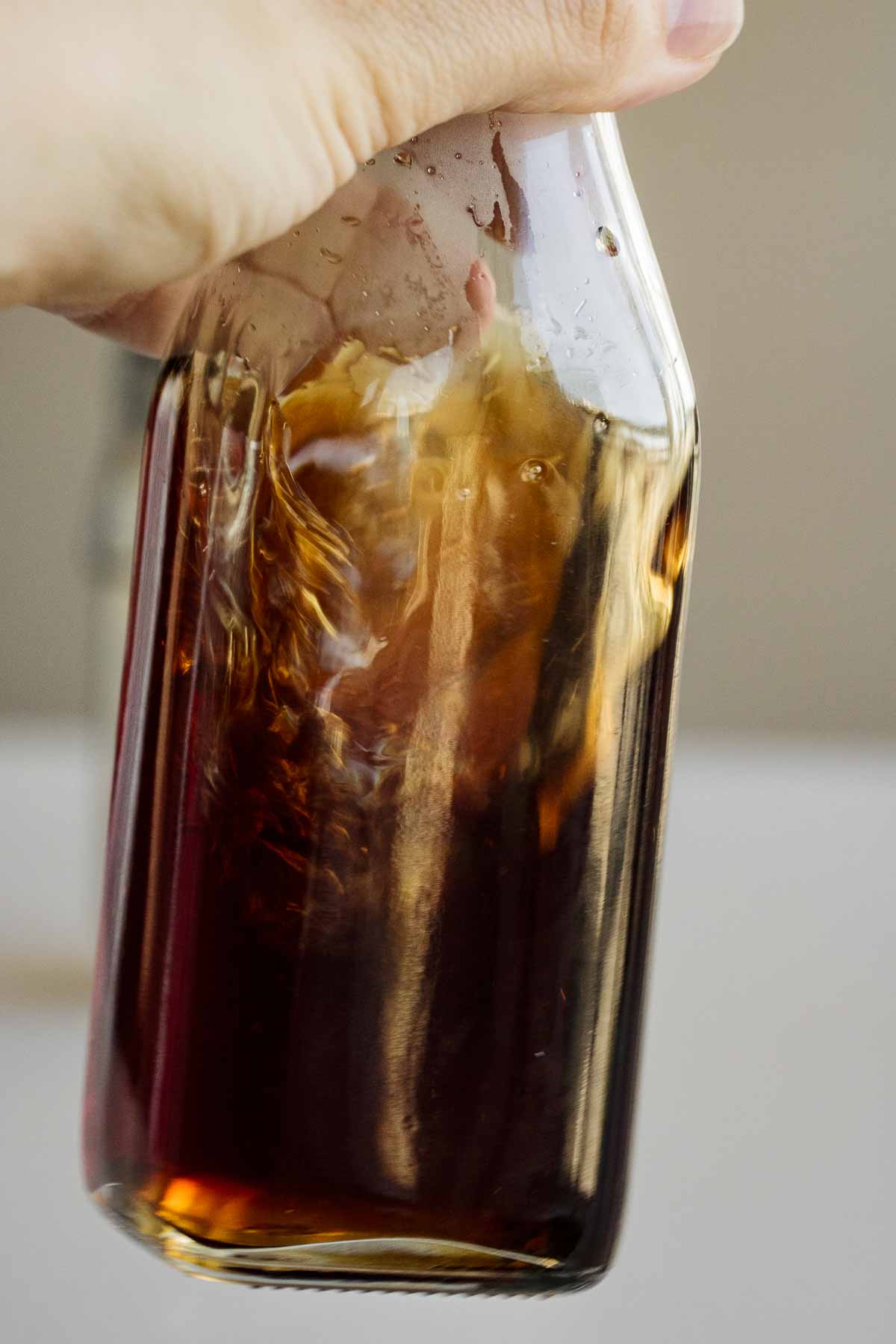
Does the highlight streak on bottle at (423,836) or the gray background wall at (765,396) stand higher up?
the gray background wall at (765,396)

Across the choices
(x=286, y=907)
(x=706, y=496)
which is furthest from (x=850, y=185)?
(x=286, y=907)

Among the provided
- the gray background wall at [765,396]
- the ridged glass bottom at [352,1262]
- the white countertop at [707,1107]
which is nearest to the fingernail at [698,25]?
the ridged glass bottom at [352,1262]

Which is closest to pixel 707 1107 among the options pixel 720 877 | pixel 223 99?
pixel 720 877

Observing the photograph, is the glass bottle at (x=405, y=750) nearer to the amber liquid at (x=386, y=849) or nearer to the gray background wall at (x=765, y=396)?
the amber liquid at (x=386, y=849)

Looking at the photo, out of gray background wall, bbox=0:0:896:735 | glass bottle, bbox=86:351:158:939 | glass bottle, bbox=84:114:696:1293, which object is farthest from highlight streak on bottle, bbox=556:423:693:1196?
gray background wall, bbox=0:0:896:735

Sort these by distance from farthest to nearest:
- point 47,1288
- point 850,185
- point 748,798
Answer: point 850,185 < point 748,798 < point 47,1288

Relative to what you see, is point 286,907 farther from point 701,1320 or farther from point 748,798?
point 748,798

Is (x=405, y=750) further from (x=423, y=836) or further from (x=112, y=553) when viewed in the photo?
(x=112, y=553)
